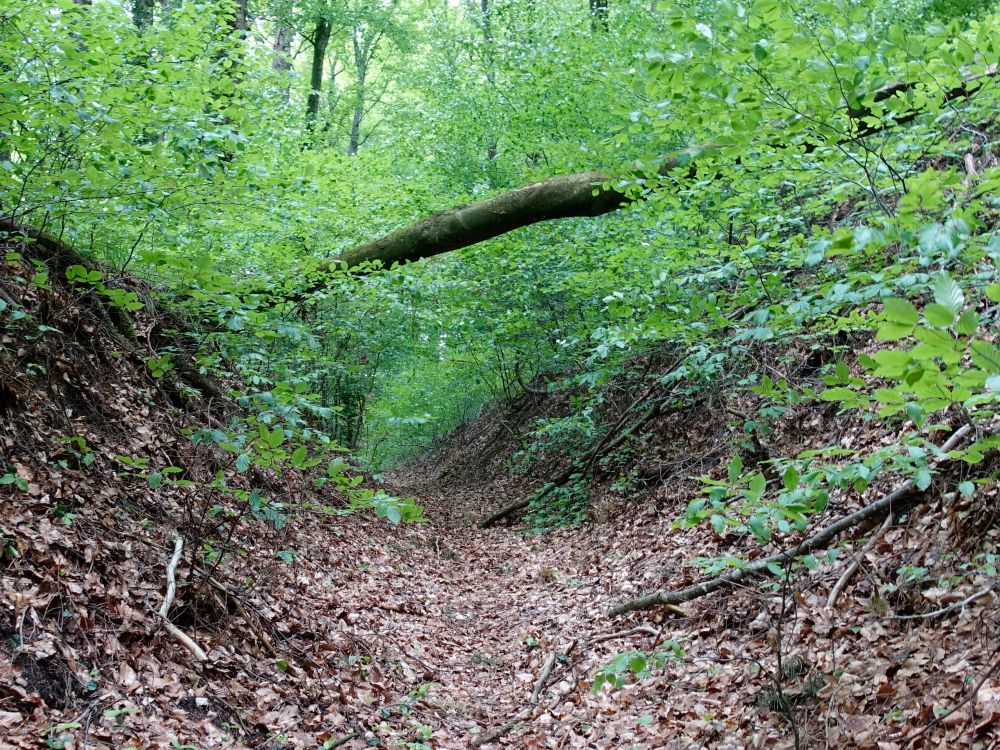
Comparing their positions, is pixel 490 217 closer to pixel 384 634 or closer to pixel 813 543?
pixel 384 634

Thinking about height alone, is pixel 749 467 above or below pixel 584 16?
below

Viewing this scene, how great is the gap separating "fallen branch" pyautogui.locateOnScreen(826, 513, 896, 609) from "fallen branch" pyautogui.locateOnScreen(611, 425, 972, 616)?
0.38 ft

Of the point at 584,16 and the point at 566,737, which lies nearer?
the point at 566,737

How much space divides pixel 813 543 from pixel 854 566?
1.28ft

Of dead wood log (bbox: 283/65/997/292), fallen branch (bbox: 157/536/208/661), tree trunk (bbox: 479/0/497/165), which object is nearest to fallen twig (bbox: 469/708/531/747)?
fallen branch (bbox: 157/536/208/661)

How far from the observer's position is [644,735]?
165 inches

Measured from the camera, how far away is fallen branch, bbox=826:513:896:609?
14.7 feet

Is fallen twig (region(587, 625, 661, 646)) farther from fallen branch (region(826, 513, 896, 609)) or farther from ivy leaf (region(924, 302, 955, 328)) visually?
ivy leaf (region(924, 302, 955, 328))

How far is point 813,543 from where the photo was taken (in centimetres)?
489

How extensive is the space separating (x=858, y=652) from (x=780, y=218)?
2837 mm

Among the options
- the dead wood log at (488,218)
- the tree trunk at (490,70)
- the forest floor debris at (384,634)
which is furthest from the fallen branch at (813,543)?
the tree trunk at (490,70)

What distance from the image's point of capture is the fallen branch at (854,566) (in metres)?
4.47

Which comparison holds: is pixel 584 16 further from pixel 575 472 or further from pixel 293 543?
pixel 293 543

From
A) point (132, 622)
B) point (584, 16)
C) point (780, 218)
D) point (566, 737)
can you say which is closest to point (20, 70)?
point (132, 622)
